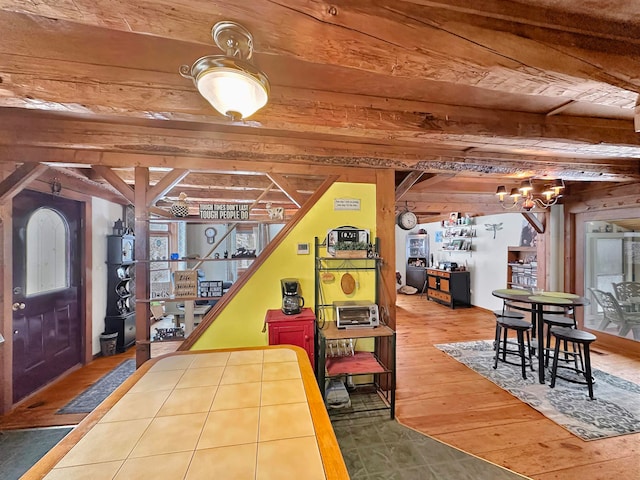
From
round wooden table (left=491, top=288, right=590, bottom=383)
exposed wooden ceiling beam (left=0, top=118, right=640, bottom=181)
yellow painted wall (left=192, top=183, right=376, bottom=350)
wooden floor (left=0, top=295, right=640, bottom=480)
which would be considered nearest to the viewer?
wooden floor (left=0, top=295, right=640, bottom=480)

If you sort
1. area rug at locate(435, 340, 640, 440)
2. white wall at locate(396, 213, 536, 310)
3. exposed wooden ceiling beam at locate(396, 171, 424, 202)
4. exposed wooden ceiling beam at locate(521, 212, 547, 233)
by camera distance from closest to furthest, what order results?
area rug at locate(435, 340, 640, 440) → exposed wooden ceiling beam at locate(396, 171, 424, 202) → exposed wooden ceiling beam at locate(521, 212, 547, 233) → white wall at locate(396, 213, 536, 310)

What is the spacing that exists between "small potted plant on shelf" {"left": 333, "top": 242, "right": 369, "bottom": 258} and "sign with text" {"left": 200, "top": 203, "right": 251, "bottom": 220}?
982 millimetres

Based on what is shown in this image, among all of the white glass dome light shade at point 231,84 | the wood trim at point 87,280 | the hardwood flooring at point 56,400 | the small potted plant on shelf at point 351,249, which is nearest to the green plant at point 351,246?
the small potted plant on shelf at point 351,249

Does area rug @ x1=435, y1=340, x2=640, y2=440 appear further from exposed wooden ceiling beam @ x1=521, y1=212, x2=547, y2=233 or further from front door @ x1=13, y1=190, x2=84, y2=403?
front door @ x1=13, y1=190, x2=84, y2=403

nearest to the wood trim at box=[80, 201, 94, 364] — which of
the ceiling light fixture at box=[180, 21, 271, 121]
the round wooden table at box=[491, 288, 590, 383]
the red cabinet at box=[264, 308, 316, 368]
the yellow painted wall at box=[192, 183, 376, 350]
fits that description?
the yellow painted wall at box=[192, 183, 376, 350]

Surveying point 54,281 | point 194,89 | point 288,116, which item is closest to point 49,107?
point 194,89

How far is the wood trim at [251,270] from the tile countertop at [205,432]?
127 cm

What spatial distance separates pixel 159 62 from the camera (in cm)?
155

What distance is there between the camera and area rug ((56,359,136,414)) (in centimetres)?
269

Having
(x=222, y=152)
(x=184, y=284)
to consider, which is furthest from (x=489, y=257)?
(x=184, y=284)

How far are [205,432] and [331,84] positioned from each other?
1.93m

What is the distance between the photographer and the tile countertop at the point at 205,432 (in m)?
0.81

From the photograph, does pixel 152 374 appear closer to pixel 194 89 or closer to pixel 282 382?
pixel 282 382

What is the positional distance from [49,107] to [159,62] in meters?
0.76
